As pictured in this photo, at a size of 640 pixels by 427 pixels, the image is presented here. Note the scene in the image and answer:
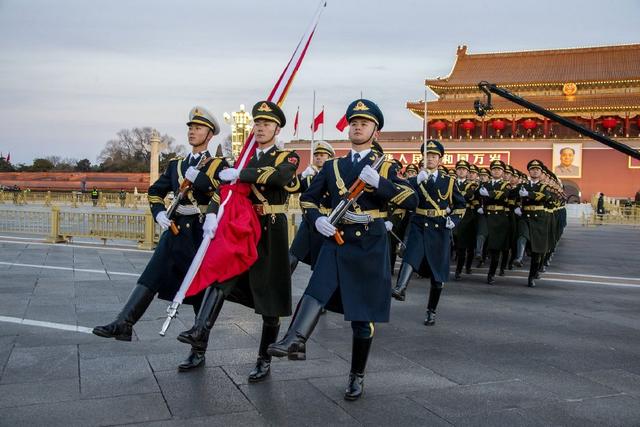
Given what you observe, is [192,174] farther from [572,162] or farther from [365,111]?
[572,162]

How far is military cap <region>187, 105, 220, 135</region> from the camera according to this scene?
190 inches

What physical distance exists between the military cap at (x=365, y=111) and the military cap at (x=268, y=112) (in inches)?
21.2

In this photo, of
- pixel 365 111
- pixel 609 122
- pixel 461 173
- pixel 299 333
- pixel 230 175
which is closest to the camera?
pixel 299 333

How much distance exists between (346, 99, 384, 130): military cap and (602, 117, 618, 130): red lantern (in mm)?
→ 39615

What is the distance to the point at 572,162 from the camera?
1506 inches

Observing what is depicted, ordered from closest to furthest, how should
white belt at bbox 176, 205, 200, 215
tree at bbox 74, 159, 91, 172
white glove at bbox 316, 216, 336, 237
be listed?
white glove at bbox 316, 216, 336, 237 → white belt at bbox 176, 205, 200, 215 → tree at bbox 74, 159, 91, 172

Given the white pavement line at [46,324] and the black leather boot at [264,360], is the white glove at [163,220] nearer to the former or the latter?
the black leather boot at [264,360]

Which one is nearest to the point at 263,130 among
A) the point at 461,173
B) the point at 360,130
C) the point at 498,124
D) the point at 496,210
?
the point at 360,130

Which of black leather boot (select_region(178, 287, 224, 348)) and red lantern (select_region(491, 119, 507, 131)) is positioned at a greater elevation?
red lantern (select_region(491, 119, 507, 131))

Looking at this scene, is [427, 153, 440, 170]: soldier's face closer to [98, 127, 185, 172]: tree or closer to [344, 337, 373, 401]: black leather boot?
[344, 337, 373, 401]: black leather boot

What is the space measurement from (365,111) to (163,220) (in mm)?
1685

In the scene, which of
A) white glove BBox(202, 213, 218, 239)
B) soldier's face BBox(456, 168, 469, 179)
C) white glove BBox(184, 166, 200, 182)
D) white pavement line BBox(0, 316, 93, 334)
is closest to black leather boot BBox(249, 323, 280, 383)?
white glove BBox(202, 213, 218, 239)

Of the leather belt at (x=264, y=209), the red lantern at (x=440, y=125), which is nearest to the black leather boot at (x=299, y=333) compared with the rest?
the leather belt at (x=264, y=209)

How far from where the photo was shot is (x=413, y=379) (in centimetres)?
430
